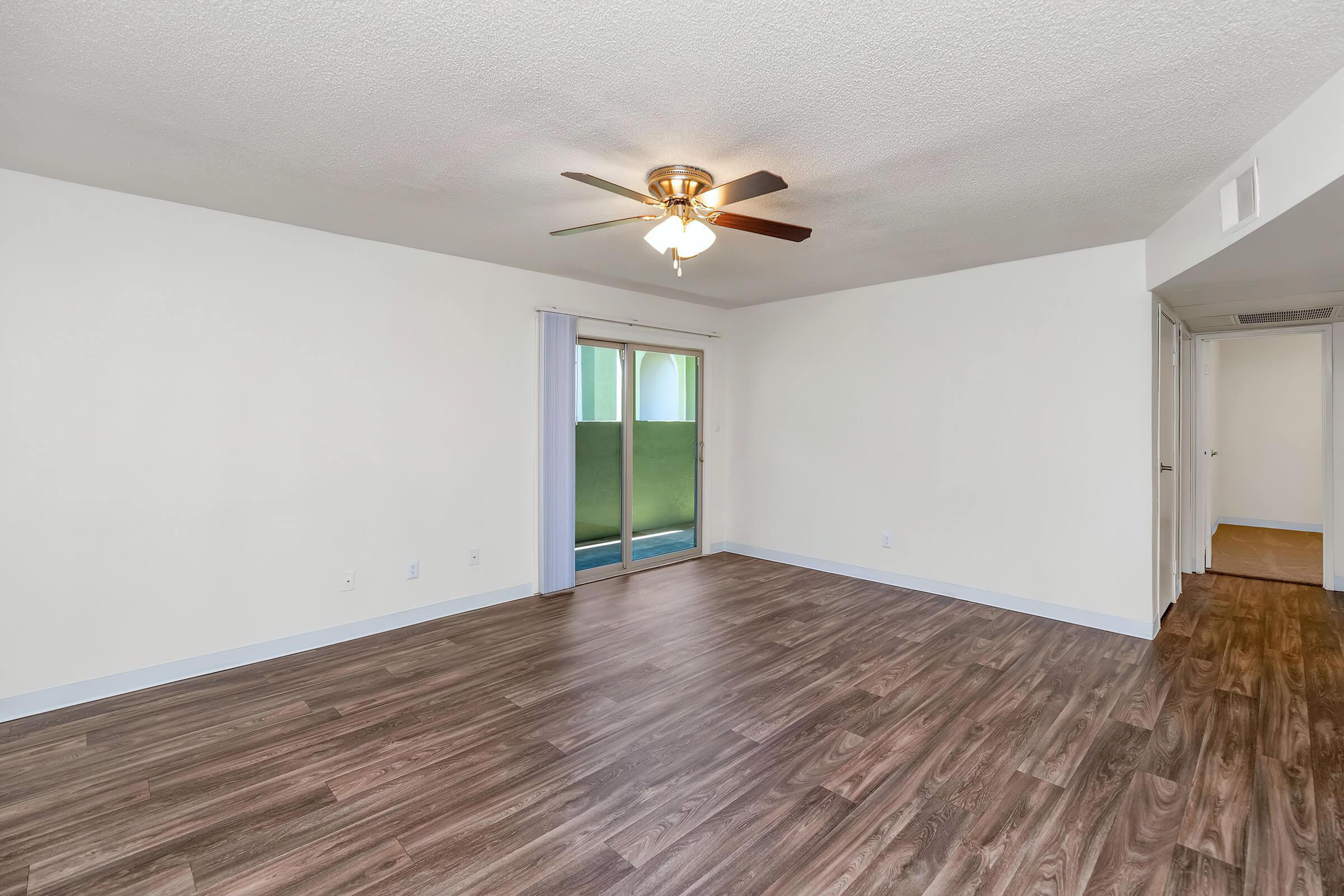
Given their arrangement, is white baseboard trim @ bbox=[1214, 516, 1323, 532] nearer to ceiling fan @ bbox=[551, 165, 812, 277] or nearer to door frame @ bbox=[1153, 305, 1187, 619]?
door frame @ bbox=[1153, 305, 1187, 619]

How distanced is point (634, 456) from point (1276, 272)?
451 cm

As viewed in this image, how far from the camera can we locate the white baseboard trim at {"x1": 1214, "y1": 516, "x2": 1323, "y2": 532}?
732 cm

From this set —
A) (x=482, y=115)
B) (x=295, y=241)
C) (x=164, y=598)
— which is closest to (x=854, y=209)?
(x=482, y=115)

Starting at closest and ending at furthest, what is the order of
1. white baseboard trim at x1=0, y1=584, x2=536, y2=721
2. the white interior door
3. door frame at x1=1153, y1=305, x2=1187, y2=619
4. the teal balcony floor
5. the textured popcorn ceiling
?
the textured popcorn ceiling → white baseboard trim at x1=0, y1=584, x2=536, y2=721 → door frame at x1=1153, y1=305, x2=1187, y2=619 → the white interior door → the teal balcony floor

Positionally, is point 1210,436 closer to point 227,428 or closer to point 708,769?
point 708,769

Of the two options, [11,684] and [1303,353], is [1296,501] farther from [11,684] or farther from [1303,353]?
[11,684]

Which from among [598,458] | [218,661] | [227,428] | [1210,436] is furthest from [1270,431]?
[218,661]

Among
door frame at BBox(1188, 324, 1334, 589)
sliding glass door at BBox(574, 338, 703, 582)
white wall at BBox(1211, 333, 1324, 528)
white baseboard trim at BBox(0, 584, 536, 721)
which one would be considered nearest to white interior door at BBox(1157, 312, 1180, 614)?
door frame at BBox(1188, 324, 1334, 589)

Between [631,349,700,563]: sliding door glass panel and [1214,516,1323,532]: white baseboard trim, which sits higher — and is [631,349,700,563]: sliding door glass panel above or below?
above

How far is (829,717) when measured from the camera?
9.47 feet

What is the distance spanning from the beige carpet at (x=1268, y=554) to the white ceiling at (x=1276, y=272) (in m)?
2.28

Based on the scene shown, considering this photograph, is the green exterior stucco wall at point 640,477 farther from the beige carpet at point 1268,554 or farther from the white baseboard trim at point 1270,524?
the white baseboard trim at point 1270,524

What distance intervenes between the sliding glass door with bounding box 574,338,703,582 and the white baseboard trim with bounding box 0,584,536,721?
3.90 ft

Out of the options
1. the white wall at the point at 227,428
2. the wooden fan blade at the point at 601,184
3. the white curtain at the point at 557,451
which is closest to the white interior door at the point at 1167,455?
the wooden fan blade at the point at 601,184
